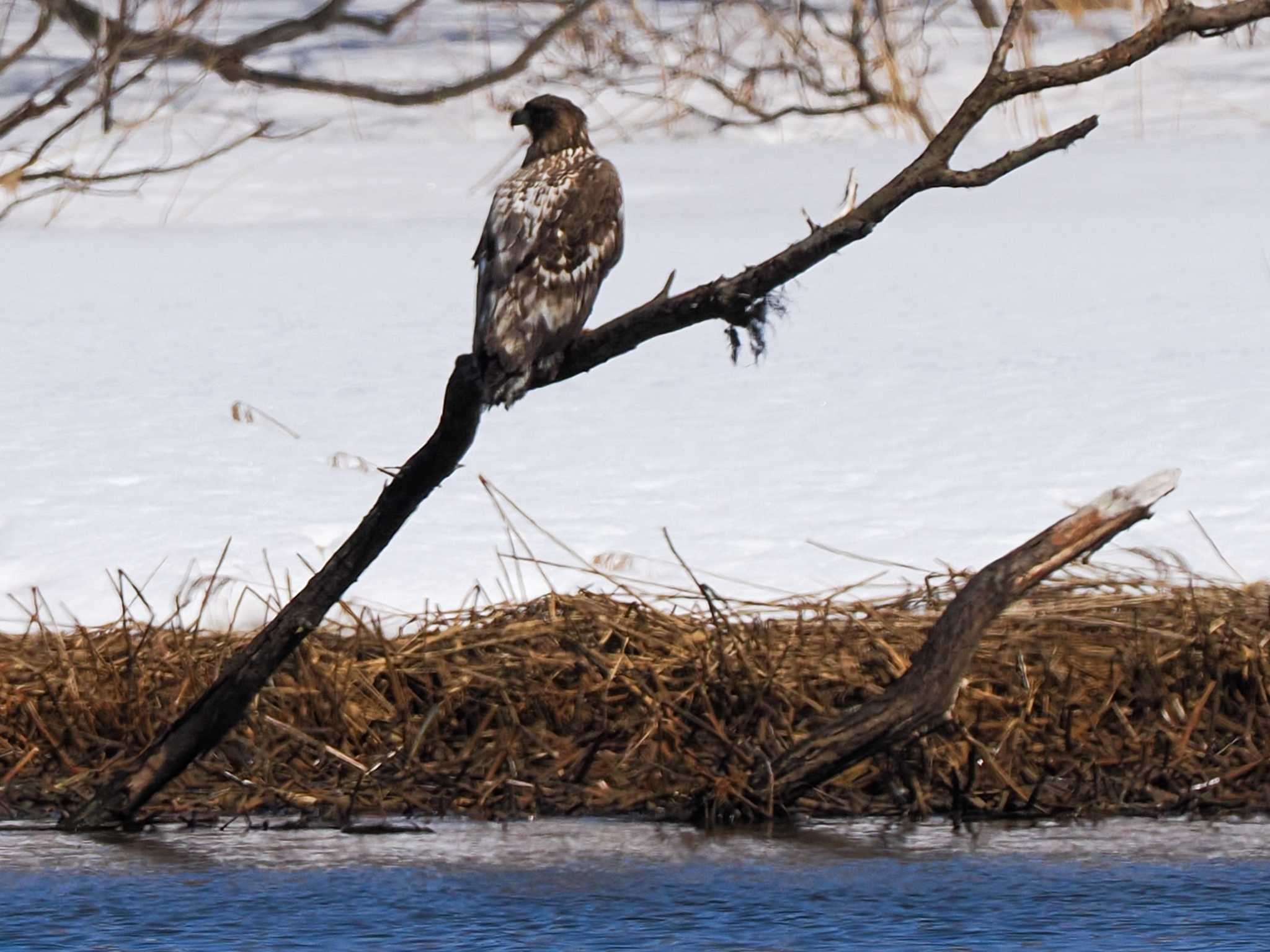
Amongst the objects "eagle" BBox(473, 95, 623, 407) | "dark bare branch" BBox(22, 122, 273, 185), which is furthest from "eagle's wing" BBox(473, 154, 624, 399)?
"dark bare branch" BBox(22, 122, 273, 185)

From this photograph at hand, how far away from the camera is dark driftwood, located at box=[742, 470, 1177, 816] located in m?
3.47

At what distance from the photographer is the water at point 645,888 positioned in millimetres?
2943

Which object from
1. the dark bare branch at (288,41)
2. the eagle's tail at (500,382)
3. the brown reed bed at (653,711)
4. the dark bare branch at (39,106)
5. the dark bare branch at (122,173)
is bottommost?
the brown reed bed at (653,711)

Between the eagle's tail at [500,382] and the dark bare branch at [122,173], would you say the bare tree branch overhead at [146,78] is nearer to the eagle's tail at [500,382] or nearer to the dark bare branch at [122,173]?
the dark bare branch at [122,173]

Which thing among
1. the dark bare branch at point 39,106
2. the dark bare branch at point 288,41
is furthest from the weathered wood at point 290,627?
the dark bare branch at point 288,41

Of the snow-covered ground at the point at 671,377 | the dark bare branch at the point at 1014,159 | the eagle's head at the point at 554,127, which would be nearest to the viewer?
the dark bare branch at the point at 1014,159

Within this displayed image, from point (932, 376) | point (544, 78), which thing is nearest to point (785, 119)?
point (544, 78)

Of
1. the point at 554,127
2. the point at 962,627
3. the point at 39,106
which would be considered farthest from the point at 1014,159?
the point at 39,106

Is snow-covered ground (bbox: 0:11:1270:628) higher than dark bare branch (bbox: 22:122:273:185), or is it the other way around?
dark bare branch (bbox: 22:122:273:185)

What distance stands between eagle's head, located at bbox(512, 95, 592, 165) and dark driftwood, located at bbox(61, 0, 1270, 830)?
28.4 inches

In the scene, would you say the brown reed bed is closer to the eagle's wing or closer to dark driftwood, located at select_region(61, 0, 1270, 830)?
dark driftwood, located at select_region(61, 0, 1270, 830)

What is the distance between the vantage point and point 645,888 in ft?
10.4

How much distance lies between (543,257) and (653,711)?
0.88m

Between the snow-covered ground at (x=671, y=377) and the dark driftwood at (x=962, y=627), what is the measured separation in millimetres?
865
